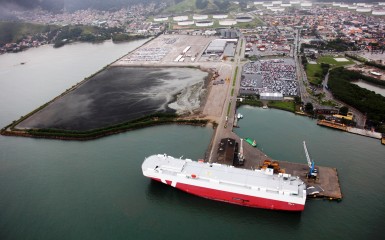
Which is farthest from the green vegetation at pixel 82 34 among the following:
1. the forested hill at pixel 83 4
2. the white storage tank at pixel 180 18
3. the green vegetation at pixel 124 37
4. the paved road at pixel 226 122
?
the paved road at pixel 226 122

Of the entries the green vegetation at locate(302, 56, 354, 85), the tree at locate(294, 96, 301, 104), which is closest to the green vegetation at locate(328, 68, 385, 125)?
the green vegetation at locate(302, 56, 354, 85)

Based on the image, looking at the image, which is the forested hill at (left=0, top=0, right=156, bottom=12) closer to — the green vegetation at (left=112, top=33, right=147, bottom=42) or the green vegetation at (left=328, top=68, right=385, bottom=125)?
the green vegetation at (left=112, top=33, right=147, bottom=42)

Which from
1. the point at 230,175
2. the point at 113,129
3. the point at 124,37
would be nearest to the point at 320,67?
the point at 230,175

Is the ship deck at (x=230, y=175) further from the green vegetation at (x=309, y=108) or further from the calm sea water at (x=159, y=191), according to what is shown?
the green vegetation at (x=309, y=108)

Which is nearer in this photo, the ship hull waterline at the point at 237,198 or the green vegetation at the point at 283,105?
the ship hull waterline at the point at 237,198

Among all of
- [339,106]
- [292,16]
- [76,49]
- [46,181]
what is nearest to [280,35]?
[292,16]

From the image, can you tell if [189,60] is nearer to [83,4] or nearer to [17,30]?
[17,30]

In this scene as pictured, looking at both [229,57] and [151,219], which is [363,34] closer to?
[229,57]
